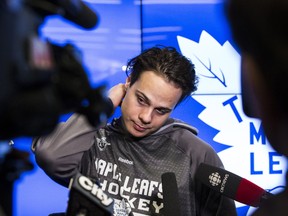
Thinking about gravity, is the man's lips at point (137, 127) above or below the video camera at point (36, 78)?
below

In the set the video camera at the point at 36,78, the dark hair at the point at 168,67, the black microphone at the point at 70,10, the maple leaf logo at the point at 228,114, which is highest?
the black microphone at the point at 70,10

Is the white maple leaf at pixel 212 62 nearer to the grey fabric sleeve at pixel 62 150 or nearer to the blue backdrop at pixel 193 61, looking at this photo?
the blue backdrop at pixel 193 61

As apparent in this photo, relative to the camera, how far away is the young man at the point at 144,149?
143 cm

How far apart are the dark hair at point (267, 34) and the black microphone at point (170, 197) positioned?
731 millimetres

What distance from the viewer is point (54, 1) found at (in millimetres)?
526

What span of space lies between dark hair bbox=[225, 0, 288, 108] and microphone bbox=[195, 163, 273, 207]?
0.64 m

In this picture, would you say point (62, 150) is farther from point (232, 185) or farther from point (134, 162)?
point (232, 185)

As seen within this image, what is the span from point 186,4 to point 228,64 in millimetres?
372

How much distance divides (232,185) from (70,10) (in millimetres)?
790

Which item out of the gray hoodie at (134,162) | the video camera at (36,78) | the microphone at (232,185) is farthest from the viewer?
the gray hoodie at (134,162)

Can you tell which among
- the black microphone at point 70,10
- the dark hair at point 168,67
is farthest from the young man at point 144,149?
the black microphone at point 70,10

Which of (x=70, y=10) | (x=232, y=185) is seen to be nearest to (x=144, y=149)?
(x=232, y=185)

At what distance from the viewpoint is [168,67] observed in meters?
1.48

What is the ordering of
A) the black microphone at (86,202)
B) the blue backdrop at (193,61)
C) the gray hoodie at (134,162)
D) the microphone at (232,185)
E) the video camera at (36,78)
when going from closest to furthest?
the video camera at (36,78) < the black microphone at (86,202) < the microphone at (232,185) < the gray hoodie at (134,162) < the blue backdrop at (193,61)
